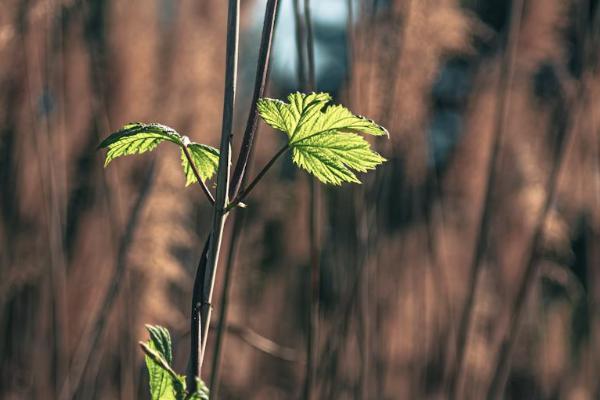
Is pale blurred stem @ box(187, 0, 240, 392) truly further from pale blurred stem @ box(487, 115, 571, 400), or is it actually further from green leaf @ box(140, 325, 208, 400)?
pale blurred stem @ box(487, 115, 571, 400)

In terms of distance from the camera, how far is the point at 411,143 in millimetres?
1845

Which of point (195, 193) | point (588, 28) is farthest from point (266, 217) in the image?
point (588, 28)

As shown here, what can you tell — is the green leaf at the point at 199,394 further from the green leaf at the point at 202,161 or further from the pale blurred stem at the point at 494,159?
the pale blurred stem at the point at 494,159

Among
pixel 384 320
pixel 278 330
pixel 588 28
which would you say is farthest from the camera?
pixel 278 330

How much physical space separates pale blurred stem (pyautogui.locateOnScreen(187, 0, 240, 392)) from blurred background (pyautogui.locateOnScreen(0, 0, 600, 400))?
61 cm

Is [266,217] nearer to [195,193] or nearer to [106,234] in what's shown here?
[195,193]

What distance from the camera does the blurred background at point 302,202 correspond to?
1.27m

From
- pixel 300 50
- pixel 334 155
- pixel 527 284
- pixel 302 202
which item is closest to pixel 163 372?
pixel 334 155

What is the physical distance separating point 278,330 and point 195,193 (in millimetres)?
513

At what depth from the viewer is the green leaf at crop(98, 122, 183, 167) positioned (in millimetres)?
421

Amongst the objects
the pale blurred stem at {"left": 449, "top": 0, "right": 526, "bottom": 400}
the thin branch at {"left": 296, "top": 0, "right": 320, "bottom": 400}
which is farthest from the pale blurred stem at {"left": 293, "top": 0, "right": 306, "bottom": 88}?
the pale blurred stem at {"left": 449, "top": 0, "right": 526, "bottom": 400}

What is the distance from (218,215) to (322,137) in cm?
9

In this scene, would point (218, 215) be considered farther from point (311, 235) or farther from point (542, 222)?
point (542, 222)

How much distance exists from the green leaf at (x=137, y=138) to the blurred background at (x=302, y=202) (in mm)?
578
